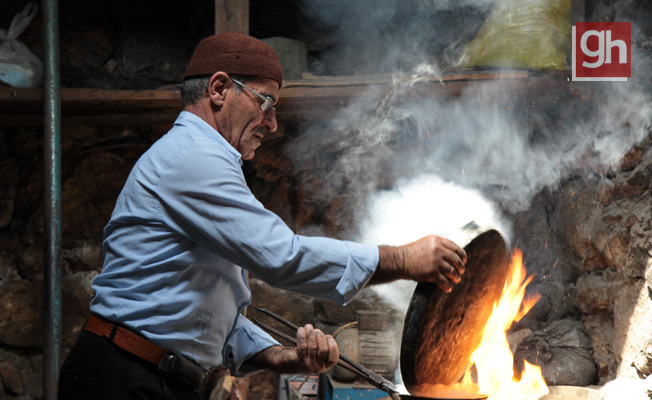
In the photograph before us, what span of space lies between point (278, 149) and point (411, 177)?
104 centimetres

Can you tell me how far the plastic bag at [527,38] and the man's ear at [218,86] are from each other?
2484 millimetres

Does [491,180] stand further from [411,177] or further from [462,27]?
[462,27]

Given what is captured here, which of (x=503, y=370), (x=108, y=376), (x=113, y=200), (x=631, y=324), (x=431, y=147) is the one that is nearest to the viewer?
(x=108, y=376)

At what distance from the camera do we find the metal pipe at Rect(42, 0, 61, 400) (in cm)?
381

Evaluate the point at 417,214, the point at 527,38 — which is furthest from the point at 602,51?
the point at 417,214

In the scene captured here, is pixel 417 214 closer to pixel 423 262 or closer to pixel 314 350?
pixel 314 350

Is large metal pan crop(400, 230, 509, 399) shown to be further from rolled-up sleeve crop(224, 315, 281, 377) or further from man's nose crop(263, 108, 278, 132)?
man's nose crop(263, 108, 278, 132)

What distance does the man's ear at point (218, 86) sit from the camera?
1.98 m

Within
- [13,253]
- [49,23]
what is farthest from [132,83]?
[13,253]

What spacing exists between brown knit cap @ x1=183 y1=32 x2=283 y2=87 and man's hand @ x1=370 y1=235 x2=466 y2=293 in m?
0.75

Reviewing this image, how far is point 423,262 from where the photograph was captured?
1.65m

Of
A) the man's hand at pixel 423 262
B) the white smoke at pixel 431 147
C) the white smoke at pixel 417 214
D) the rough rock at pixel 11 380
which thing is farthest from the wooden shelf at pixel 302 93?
the man's hand at pixel 423 262

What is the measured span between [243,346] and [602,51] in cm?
288

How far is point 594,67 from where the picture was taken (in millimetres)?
3814
